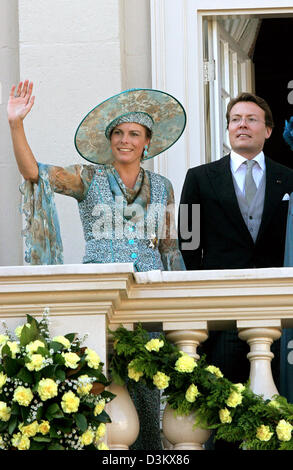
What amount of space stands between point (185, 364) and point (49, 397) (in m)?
0.57

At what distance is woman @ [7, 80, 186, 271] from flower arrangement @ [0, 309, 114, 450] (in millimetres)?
996

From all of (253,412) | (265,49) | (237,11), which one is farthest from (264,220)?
(265,49)

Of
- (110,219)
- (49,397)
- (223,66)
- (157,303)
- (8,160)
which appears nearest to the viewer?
(49,397)

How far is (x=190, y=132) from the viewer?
801cm

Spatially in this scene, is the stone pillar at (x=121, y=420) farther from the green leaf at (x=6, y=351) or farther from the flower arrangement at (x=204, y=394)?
the green leaf at (x=6, y=351)

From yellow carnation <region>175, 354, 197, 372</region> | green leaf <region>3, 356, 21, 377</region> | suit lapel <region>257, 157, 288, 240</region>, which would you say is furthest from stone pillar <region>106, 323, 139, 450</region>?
suit lapel <region>257, 157, 288, 240</region>

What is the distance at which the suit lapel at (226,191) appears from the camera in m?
6.57

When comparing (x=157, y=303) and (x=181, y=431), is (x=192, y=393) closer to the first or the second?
(x=181, y=431)

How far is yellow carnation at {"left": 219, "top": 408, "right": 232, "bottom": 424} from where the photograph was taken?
5.23 m

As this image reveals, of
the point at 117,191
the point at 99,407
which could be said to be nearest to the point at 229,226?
the point at 117,191

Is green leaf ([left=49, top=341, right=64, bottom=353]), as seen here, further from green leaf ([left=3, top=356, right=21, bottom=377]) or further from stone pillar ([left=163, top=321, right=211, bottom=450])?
stone pillar ([left=163, top=321, right=211, bottom=450])

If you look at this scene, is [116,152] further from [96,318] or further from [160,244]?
[96,318]

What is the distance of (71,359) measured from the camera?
504cm
